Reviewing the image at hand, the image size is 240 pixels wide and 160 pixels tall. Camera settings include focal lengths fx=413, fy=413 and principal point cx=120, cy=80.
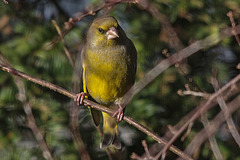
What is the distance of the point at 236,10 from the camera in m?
4.58

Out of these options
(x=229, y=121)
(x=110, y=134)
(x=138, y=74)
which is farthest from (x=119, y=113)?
(x=229, y=121)

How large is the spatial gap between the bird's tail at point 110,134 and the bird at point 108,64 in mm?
272

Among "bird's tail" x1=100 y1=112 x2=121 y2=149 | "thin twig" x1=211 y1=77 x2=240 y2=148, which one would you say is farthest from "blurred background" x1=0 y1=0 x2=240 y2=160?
"thin twig" x1=211 y1=77 x2=240 y2=148

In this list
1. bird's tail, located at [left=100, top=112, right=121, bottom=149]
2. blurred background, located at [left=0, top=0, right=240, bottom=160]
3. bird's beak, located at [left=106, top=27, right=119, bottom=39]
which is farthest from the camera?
blurred background, located at [left=0, top=0, right=240, bottom=160]

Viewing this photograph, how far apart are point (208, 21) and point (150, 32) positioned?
67 centimetres

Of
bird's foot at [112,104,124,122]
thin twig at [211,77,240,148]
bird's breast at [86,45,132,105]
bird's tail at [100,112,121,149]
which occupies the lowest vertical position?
bird's tail at [100,112,121,149]

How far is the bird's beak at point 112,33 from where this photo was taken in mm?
3932

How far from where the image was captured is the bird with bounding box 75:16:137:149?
400cm

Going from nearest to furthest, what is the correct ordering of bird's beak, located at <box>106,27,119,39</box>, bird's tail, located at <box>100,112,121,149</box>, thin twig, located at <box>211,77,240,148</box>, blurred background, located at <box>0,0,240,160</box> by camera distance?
thin twig, located at <box>211,77,240,148</box>, bird's beak, located at <box>106,27,119,39</box>, bird's tail, located at <box>100,112,121,149</box>, blurred background, located at <box>0,0,240,160</box>

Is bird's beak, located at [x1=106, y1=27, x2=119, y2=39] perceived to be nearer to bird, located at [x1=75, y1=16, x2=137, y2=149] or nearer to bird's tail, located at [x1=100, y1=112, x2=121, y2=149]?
bird, located at [x1=75, y1=16, x2=137, y2=149]

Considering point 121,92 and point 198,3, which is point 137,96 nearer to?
point 121,92

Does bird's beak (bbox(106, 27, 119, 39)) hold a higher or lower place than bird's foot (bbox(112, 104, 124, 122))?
higher

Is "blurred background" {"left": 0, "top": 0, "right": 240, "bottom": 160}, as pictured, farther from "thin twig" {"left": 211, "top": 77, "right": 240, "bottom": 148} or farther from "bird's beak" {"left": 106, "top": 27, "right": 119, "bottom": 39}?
"thin twig" {"left": 211, "top": 77, "right": 240, "bottom": 148}

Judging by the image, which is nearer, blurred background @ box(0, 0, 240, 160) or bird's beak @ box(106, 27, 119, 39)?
bird's beak @ box(106, 27, 119, 39)
